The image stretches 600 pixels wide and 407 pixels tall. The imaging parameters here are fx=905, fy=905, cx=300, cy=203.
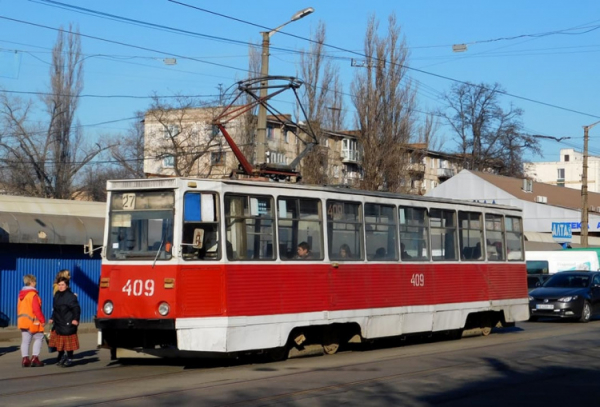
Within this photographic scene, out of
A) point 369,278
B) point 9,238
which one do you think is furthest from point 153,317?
point 9,238

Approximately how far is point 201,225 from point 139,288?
131cm

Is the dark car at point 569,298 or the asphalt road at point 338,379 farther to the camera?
the dark car at point 569,298

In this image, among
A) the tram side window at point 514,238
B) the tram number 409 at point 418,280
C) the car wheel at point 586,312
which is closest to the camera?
the tram number 409 at point 418,280

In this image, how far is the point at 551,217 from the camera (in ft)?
218

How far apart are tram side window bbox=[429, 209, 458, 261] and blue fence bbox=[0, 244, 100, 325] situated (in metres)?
9.55

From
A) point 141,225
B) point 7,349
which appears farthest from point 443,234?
point 7,349

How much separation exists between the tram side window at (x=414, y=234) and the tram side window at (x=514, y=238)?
12.5 feet

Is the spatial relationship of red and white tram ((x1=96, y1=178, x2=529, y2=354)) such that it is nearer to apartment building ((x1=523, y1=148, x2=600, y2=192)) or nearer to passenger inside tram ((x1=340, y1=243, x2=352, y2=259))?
passenger inside tram ((x1=340, y1=243, x2=352, y2=259))

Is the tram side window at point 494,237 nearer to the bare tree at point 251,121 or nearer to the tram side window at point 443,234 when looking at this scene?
the tram side window at point 443,234

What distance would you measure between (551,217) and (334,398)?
192 feet

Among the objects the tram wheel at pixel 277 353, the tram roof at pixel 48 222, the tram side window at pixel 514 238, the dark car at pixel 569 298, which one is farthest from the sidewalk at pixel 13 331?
the dark car at pixel 569 298

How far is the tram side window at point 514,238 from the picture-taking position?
21.6 meters

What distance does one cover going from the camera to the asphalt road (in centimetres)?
1066

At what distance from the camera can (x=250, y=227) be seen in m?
14.1
